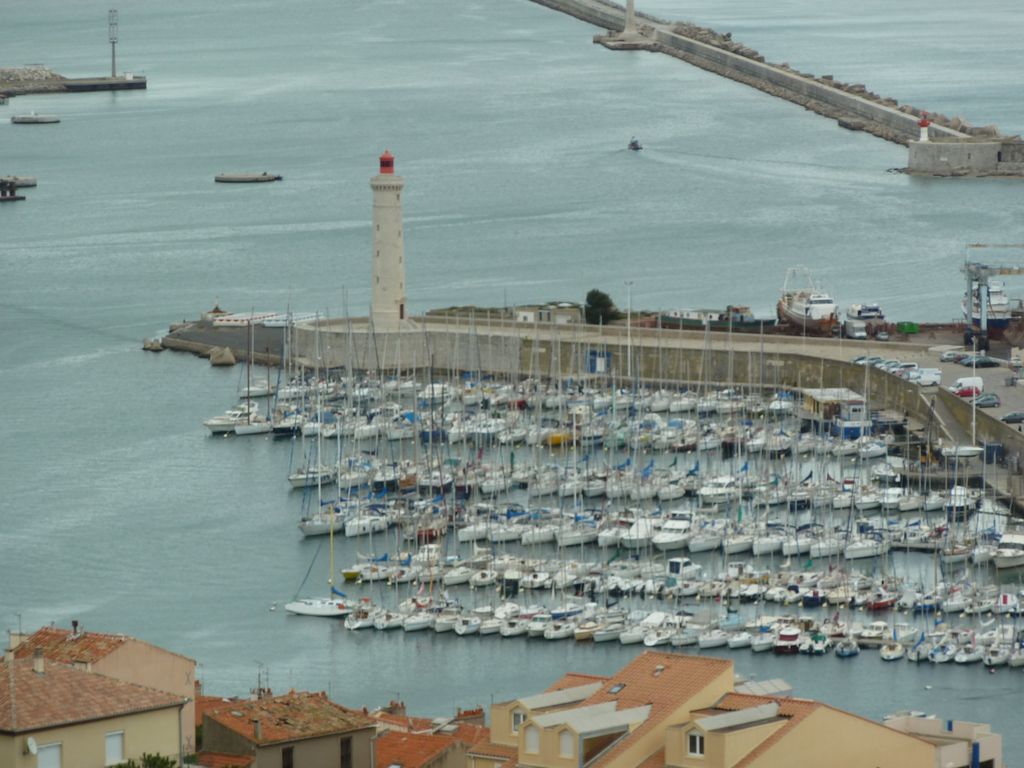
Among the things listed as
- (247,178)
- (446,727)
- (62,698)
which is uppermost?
(247,178)

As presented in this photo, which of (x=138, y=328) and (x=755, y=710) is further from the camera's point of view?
(x=138, y=328)

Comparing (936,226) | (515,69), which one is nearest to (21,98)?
(515,69)

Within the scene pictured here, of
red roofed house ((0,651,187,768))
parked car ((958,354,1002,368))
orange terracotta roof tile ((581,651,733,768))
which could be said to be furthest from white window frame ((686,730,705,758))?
parked car ((958,354,1002,368))

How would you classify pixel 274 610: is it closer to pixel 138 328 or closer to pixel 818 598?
pixel 818 598

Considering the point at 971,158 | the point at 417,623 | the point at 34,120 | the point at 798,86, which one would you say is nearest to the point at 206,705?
the point at 417,623

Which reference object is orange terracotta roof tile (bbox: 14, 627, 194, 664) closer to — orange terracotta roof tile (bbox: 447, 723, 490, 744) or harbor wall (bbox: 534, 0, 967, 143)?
orange terracotta roof tile (bbox: 447, 723, 490, 744)

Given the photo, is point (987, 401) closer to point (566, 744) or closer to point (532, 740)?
point (532, 740)
